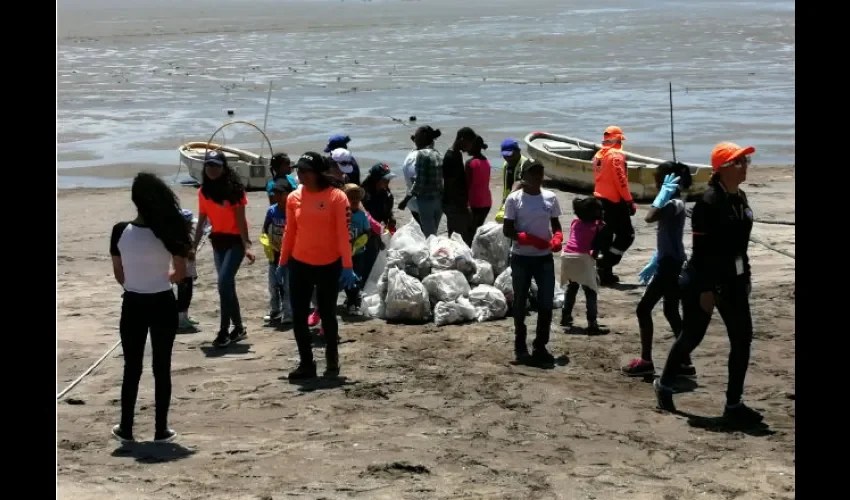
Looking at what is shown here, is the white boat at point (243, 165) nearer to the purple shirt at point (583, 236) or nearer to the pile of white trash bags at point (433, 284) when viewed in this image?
the pile of white trash bags at point (433, 284)

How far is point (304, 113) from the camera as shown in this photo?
115 ft

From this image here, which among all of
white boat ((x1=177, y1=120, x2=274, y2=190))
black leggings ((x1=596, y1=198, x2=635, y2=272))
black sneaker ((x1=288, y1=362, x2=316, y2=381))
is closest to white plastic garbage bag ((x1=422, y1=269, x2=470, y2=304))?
black leggings ((x1=596, y1=198, x2=635, y2=272))

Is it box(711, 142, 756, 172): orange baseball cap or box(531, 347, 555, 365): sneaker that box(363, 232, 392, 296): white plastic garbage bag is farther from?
box(711, 142, 756, 172): orange baseball cap

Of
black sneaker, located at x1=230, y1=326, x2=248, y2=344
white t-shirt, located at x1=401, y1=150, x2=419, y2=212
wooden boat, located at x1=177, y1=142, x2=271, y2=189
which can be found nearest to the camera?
black sneaker, located at x1=230, y1=326, x2=248, y2=344

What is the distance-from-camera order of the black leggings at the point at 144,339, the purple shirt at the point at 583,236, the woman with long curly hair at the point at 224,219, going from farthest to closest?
1. the purple shirt at the point at 583,236
2. the woman with long curly hair at the point at 224,219
3. the black leggings at the point at 144,339

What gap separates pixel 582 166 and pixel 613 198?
28.3ft

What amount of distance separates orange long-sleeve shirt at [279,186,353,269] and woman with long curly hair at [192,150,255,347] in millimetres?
1104

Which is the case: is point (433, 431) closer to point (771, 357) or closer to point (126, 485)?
point (126, 485)

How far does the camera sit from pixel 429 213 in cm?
1211

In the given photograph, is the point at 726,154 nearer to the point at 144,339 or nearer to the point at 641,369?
the point at 641,369

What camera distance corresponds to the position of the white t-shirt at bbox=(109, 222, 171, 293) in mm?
7379

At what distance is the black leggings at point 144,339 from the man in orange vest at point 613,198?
5557 millimetres

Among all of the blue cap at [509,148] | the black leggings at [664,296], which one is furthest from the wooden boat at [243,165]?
the black leggings at [664,296]

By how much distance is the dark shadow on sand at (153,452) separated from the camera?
739cm
